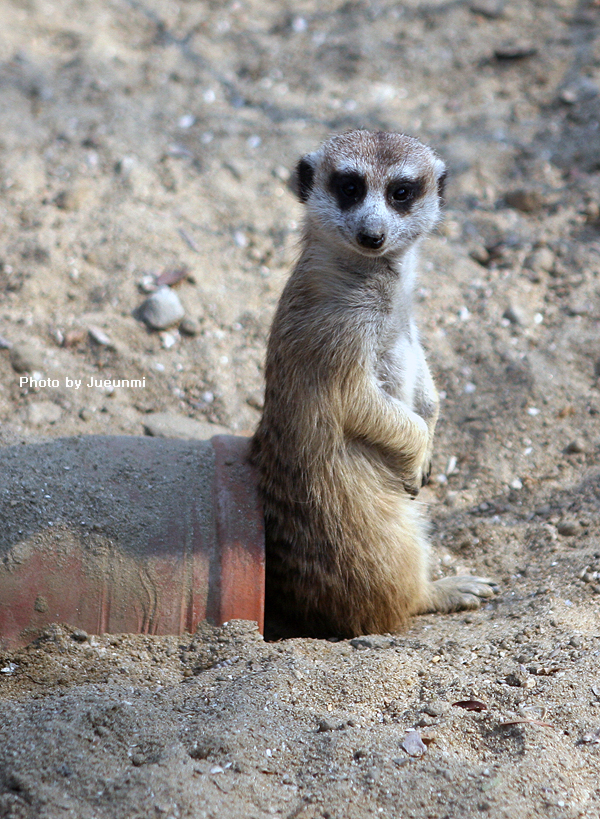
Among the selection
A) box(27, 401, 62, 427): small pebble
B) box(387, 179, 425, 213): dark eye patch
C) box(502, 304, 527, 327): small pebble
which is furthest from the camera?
box(502, 304, 527, 327): small pebble

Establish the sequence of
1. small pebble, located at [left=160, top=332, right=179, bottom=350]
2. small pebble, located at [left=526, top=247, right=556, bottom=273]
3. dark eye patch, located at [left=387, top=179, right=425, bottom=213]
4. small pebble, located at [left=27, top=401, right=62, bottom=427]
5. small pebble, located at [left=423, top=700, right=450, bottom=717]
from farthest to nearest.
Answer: small pebble, located at [left=526, top=247, right=556, bottom=273] → small pebble, located at [left=160, top=332, right=179, bottom=350] → small pebble, located at [left=27, top=401, right=62, bottom=427] → dark eye patch, located at [left=387, top=179, right=425, bottom=213] → small pebble, located at [left=423, top=700, right=450, bottom=717]

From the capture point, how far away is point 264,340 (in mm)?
3895

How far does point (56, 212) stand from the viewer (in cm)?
419

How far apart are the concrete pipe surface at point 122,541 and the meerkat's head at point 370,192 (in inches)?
33.8

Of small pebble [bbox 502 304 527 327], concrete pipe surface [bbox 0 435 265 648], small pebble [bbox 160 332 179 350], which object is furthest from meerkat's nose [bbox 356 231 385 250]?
small pebble [bbox 502 304 527 327]

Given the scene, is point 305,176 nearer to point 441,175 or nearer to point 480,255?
point 441,175

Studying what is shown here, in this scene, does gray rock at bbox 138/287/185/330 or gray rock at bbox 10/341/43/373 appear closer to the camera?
gray rock at bbox 10/341/43/373

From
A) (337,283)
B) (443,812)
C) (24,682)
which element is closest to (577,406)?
(337,283)

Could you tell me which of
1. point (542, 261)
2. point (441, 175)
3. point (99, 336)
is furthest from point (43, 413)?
point (542, 261)

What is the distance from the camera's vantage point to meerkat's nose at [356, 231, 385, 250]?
2414mm

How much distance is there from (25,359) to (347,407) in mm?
1626

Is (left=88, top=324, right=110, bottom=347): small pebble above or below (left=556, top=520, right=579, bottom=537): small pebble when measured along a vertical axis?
above

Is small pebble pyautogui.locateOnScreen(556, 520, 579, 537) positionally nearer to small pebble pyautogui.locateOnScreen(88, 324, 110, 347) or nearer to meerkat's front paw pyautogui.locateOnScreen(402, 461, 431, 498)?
meerkat's front paw pyautogui.locateOnScreen(402, 461, 431, 498)

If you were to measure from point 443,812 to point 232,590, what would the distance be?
3.10ft
